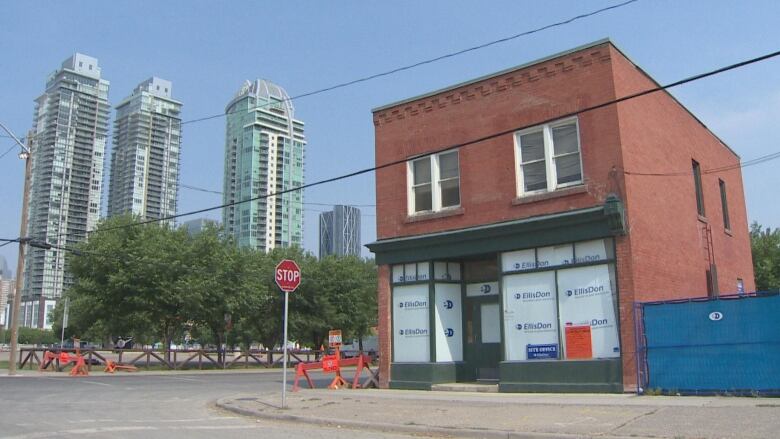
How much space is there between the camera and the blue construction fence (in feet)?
42.2

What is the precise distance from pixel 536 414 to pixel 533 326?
4.82 meters

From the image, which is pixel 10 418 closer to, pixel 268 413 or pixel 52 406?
pixel 52 406

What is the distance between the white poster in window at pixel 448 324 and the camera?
17766mm

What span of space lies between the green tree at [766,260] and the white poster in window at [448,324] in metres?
22.4

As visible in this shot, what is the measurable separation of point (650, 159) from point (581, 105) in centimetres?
227

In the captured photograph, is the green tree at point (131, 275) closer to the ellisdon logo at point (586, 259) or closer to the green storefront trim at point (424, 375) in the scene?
the green storefront trim at point (424, 375)

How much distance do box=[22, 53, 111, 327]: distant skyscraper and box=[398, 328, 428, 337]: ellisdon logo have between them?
16.9 metres

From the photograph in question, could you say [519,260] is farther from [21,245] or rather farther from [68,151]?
[68,151]

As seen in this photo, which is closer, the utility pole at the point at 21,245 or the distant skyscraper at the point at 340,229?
the utility pole at the point at 21,245

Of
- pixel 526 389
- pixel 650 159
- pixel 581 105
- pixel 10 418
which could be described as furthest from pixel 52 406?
pixel 650 159

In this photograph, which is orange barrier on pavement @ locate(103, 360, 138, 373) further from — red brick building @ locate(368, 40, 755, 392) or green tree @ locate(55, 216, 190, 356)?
red brick building @ locate(368, 40, 755, 392)

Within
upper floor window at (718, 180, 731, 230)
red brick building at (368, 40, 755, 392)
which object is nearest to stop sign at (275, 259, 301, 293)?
red brick building at (368, 40, 755, 392)

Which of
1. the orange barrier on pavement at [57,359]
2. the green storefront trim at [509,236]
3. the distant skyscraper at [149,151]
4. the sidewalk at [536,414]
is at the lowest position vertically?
the sidewalk at [536,414]

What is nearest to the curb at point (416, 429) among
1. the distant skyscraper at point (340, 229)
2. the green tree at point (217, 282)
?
the green tree at point (217, 282)
